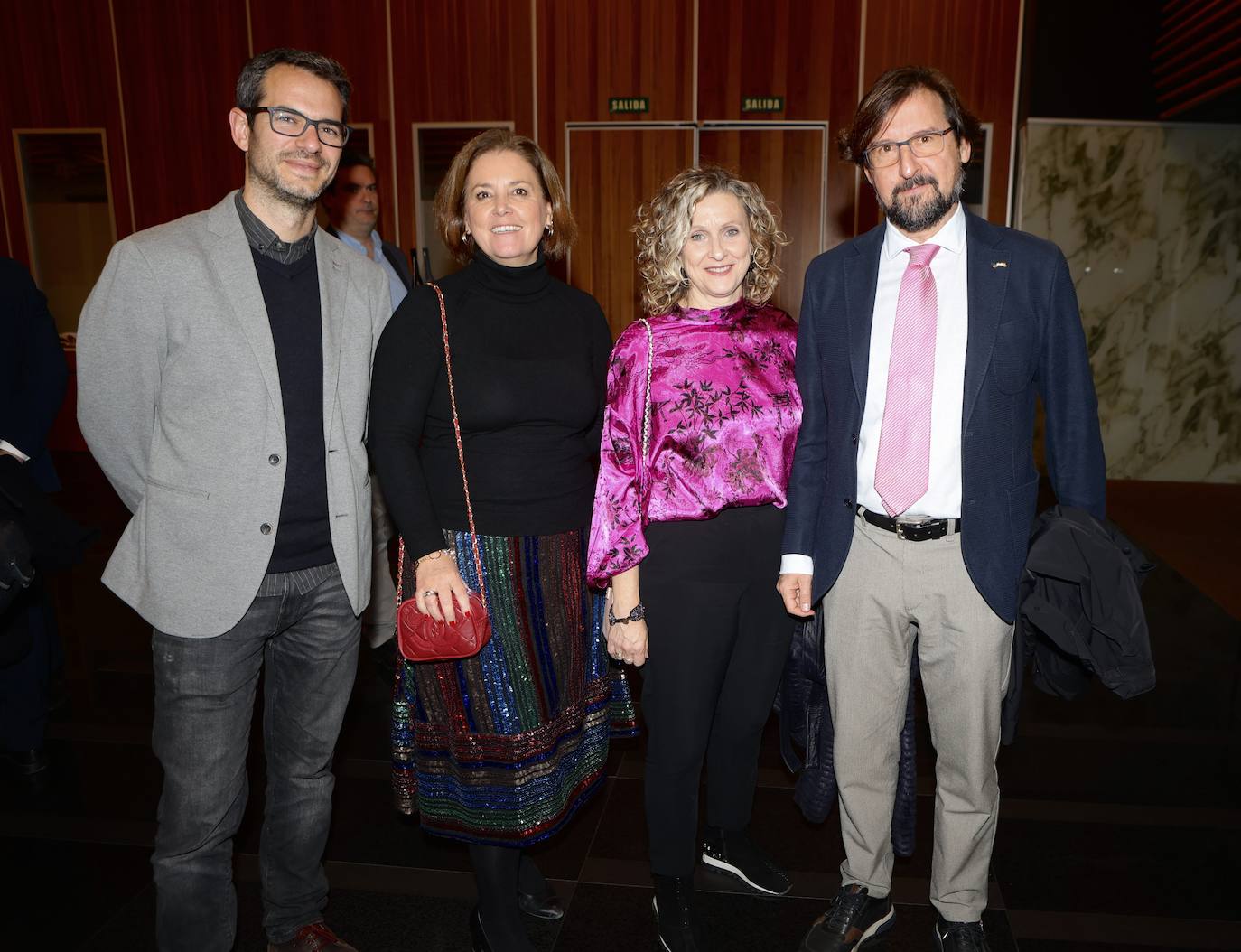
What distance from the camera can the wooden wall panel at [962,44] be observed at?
6.55m

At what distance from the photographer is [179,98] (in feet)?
24.1

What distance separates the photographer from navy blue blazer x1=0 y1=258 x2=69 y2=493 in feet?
9.30

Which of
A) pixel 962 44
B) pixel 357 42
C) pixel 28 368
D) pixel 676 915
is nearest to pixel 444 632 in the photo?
pixel 676 915

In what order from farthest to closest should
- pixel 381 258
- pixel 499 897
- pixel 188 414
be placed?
pixel 381 258 → pixel 499 897 → pixel 188 414

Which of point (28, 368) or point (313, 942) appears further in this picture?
point (28, 368)

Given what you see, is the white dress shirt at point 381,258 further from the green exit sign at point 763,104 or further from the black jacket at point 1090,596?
the green exit sign at point 763,104

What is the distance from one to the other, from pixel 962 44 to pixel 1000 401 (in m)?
5.76

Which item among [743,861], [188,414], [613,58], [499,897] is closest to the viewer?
[188,414]

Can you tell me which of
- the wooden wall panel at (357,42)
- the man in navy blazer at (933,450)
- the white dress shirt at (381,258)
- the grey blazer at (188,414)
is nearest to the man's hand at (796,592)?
the man in navy blazer at (933,450)

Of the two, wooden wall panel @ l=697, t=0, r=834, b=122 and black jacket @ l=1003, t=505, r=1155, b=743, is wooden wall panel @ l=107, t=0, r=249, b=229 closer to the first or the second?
wooden wall panel @ l=697, t=0, r=834, b=122

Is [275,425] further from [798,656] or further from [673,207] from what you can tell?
[798,656]

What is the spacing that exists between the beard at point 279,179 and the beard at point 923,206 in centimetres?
122

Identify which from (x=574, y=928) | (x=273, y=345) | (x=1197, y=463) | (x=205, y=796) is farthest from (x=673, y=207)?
(x=1197, y=463)

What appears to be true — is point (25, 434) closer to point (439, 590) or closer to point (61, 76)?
point (439, 590)
